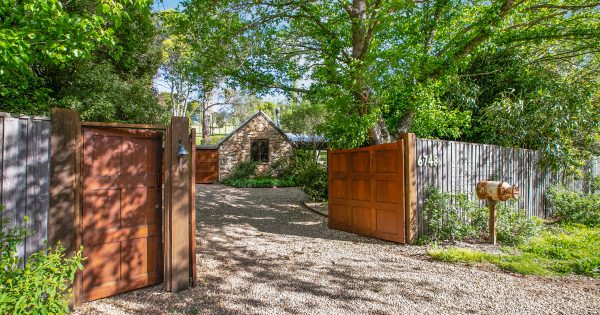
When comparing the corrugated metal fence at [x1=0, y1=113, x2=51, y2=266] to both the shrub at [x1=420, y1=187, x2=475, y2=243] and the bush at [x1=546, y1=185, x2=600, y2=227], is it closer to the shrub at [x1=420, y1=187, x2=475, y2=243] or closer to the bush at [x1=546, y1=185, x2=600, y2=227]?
the shrub at [x1=420, y1=187, x2=475, y2=243]

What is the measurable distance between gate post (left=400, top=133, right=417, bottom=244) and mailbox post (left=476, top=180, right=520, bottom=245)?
1.27 metres

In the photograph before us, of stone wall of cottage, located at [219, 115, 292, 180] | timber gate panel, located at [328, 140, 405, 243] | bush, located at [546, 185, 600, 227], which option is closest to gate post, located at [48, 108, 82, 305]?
timber gate panel, located at [328, 140, 405, 243]

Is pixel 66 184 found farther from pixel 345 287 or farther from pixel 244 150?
pixel 244 150

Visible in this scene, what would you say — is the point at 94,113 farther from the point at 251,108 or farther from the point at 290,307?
the point at 251,108

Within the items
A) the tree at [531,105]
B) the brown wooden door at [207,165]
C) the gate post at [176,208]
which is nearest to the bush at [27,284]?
the gate post at [176,208]

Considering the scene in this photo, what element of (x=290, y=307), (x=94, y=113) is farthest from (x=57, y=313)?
(x=94, y=113)

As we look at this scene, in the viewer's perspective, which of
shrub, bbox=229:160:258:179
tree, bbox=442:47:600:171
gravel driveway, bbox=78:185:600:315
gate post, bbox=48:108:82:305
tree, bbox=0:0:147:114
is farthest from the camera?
shrub, bbox=229:160:258:179

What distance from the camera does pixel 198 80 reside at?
10.1m

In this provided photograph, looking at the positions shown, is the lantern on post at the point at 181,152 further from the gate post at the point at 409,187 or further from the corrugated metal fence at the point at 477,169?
the corrugated metal fence at the point at 477,169

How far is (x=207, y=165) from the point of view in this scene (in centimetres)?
2189

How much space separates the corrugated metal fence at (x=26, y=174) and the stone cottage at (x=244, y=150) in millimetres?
18255

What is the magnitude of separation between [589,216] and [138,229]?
377 inches

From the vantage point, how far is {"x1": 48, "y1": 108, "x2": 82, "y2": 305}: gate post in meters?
3.45

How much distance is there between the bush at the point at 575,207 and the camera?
8.24 m
